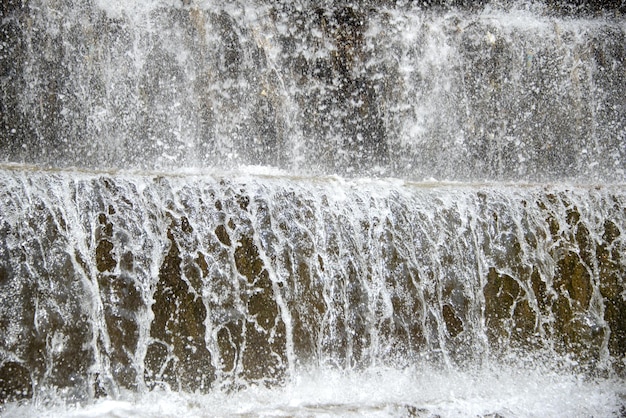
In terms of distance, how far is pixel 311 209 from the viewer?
3.75 metres

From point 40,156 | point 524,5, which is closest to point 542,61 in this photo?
point 524,5

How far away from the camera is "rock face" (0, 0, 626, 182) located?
11.8 feet

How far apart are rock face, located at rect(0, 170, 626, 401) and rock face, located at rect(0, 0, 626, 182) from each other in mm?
246

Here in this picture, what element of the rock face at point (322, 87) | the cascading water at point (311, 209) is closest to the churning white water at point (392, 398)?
the cascading water at point (311, 209)

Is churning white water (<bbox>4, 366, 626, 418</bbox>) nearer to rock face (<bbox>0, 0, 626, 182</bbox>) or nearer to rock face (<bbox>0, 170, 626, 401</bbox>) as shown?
rock face (<bbox>0, 170, 626, 401</bbox>)

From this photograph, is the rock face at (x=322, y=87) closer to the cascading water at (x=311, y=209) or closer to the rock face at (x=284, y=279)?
the cascading water at (x=311, y=209)

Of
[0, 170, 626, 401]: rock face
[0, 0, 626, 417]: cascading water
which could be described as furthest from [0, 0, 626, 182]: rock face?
[0, 170, 626, 401]: rock face

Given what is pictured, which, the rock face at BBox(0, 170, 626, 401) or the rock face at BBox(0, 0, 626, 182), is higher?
the rock face at BBox(0, 0, 626, 182)

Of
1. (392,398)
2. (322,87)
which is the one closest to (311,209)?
(322,87)

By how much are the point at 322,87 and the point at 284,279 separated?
1.28 metres

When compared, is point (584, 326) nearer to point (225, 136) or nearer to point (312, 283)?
point (312, 283)

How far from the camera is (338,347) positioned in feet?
11.9

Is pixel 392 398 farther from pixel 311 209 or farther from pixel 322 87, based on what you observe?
pixel 322 87

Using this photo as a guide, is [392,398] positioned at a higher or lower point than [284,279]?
lower
